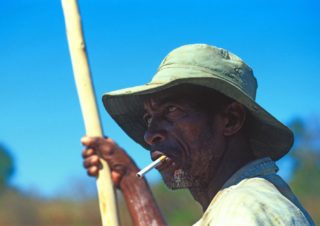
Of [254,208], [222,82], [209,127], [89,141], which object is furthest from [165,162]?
[89,141]

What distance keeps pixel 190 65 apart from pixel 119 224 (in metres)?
0.98

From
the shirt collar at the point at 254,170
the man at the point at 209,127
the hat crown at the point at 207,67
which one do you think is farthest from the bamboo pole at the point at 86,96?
the shirt collar at the point at 254,170

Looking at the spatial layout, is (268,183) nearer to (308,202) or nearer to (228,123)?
(228,123)

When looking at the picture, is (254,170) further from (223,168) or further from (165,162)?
(165,162)

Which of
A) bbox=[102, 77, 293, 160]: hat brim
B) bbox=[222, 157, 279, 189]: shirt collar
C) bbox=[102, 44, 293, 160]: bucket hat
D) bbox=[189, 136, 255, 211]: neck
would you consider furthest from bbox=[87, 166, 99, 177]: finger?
bbox=[222, 157, 279, 189]: shirt collar

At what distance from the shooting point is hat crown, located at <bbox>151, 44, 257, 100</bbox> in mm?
2549

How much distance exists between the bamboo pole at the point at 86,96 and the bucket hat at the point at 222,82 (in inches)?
20.6

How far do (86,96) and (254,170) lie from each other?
1.04 metres

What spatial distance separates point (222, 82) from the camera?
8.27 feet

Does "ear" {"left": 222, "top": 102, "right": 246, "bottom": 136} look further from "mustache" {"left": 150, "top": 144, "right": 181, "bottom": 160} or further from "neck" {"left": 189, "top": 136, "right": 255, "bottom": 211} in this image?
"mustache" {"left": 150, "top": 144, "right": 181, "bottom": 160}

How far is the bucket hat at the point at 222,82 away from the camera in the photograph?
254 cm

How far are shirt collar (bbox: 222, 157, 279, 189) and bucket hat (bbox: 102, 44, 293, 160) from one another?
13 cm

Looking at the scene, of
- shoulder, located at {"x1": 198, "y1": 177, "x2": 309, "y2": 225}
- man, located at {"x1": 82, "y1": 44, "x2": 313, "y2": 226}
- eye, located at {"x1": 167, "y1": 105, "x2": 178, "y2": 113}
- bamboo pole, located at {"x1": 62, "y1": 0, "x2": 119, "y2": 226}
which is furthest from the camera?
bamboo pole, located at {"x1": 62, "y1": 0, "x2": 119, "y2": 226}

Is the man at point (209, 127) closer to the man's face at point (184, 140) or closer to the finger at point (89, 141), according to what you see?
the man's face at point (184, 140)
